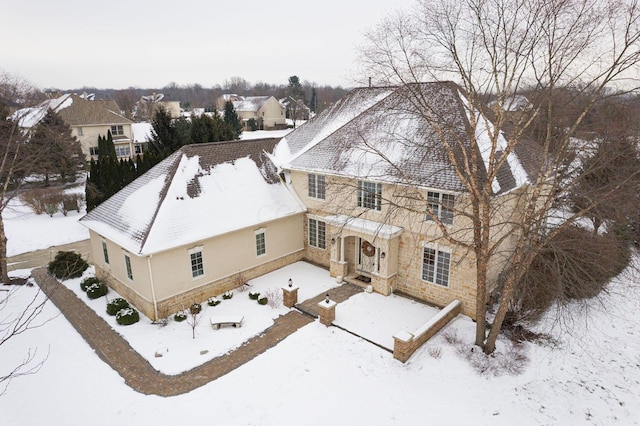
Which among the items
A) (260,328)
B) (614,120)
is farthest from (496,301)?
(260,328)

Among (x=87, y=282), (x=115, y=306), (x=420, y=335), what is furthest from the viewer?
(x=87, y=282)

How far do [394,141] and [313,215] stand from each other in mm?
5802

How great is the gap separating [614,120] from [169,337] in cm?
1660

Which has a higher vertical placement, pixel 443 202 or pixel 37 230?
pixel 443 202

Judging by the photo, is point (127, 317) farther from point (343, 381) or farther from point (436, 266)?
point (436, 266)

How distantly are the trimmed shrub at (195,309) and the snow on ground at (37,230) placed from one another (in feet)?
46.1

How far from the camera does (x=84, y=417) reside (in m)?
10.3

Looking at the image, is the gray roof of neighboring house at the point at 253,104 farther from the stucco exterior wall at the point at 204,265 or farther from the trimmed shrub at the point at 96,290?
the trimmed shrub at the point at 96,290

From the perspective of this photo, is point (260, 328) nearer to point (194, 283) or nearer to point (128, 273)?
point (194, 283)

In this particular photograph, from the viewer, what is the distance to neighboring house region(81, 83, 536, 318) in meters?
14.7

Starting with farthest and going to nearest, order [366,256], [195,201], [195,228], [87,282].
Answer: [366,256], [87,282], [195,201], [195,228]

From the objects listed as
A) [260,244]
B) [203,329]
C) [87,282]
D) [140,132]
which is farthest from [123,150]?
[203,329]

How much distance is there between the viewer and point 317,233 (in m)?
19.8

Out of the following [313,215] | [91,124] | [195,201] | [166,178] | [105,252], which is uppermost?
[91,124]
